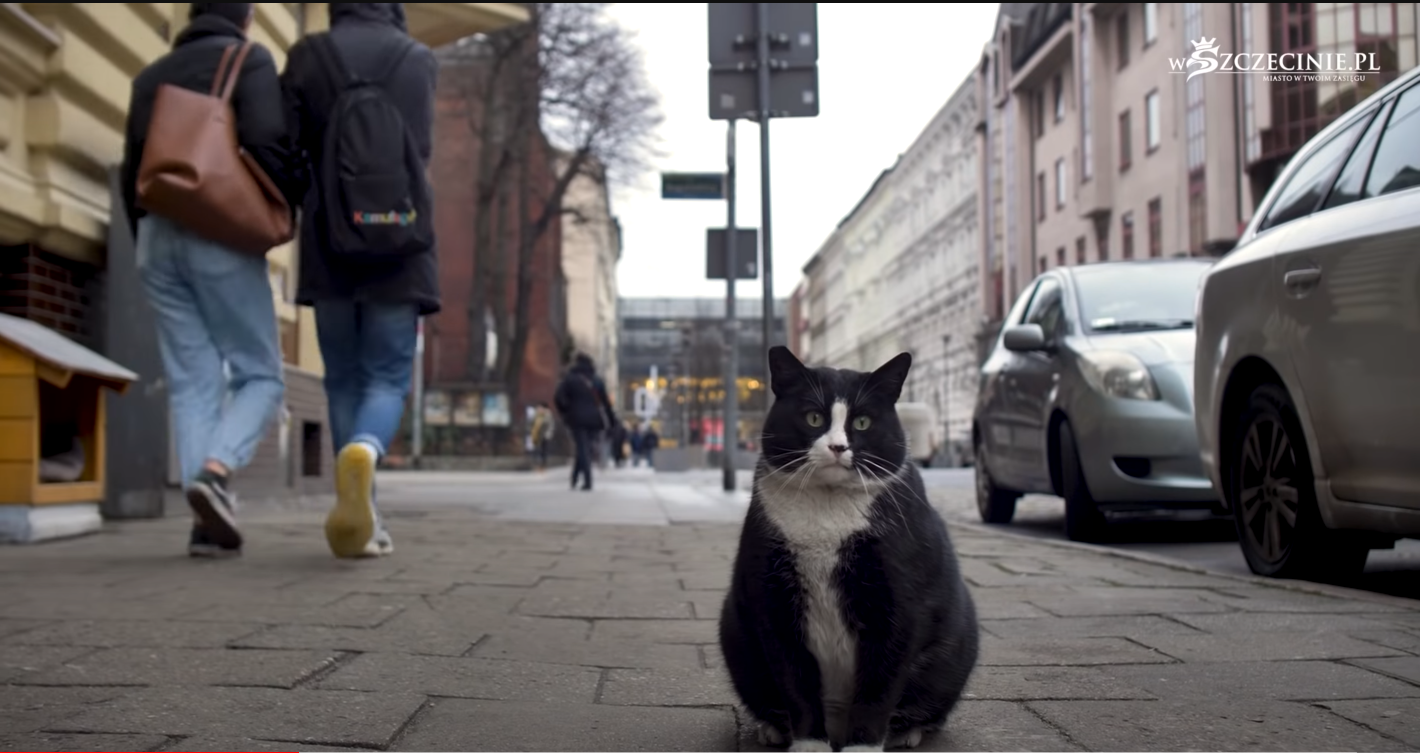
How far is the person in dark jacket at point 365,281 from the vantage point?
5.04m

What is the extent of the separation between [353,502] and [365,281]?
0.88 m

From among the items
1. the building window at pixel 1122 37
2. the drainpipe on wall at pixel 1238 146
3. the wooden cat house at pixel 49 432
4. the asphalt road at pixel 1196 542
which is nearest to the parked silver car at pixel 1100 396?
the asphalt road at pixel 1196 542

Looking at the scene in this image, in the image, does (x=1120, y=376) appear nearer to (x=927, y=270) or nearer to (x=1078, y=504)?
(x=1078, y=504)

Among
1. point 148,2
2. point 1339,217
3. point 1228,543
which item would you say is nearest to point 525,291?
point 148,2

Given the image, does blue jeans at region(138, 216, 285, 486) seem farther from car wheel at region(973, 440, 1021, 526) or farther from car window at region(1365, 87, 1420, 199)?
car wheel at region(973, 440, 1021, 526)

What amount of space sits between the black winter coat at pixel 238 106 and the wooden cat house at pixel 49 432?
2.96ft

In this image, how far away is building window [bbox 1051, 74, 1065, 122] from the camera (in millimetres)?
42344

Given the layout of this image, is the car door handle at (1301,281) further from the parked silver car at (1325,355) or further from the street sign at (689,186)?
the street sign at (689,186)

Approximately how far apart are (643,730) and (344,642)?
3.76 feet

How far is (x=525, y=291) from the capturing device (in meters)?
31.3

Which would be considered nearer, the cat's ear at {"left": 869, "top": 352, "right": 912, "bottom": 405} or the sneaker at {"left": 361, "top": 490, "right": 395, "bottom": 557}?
the cat's ear at {"left": 869, "top": 352, "right": 912, "bottom": 405}

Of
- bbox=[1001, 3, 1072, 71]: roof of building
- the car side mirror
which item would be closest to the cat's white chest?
the car side mirror

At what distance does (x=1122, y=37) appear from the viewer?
118 ft

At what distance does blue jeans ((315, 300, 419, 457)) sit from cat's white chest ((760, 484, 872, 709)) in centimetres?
312
